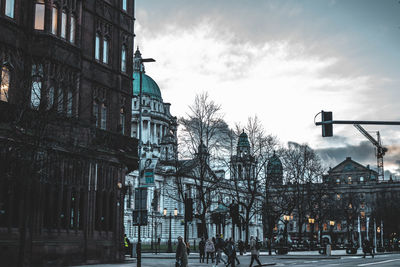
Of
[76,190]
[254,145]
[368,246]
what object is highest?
[254,145]

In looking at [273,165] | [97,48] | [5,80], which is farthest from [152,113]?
[5,80]

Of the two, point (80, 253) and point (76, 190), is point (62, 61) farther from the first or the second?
point (80, 253)

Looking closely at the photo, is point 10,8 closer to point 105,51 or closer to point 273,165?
point 105,51

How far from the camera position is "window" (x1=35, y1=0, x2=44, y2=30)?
27.5 m

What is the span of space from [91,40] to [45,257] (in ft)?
41.8

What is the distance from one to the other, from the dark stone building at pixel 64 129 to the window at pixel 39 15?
5cm

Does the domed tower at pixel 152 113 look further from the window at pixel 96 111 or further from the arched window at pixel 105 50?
the window at pixel 96 111

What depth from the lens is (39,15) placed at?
27.6 m

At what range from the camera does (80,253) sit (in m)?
29.0

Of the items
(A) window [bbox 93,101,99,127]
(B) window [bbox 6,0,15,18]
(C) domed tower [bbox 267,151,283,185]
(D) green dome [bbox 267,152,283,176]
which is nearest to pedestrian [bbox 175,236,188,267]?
(A) window [bbox 93,101,99,127]

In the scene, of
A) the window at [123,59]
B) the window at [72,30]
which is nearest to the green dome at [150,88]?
the window at [123,59]

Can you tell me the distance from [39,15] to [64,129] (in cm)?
611

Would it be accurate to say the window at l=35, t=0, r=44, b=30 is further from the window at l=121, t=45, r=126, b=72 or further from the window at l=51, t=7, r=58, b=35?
the window at l=121, t=45, r=126, b=72

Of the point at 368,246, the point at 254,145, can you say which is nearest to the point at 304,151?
the point at 254,145
